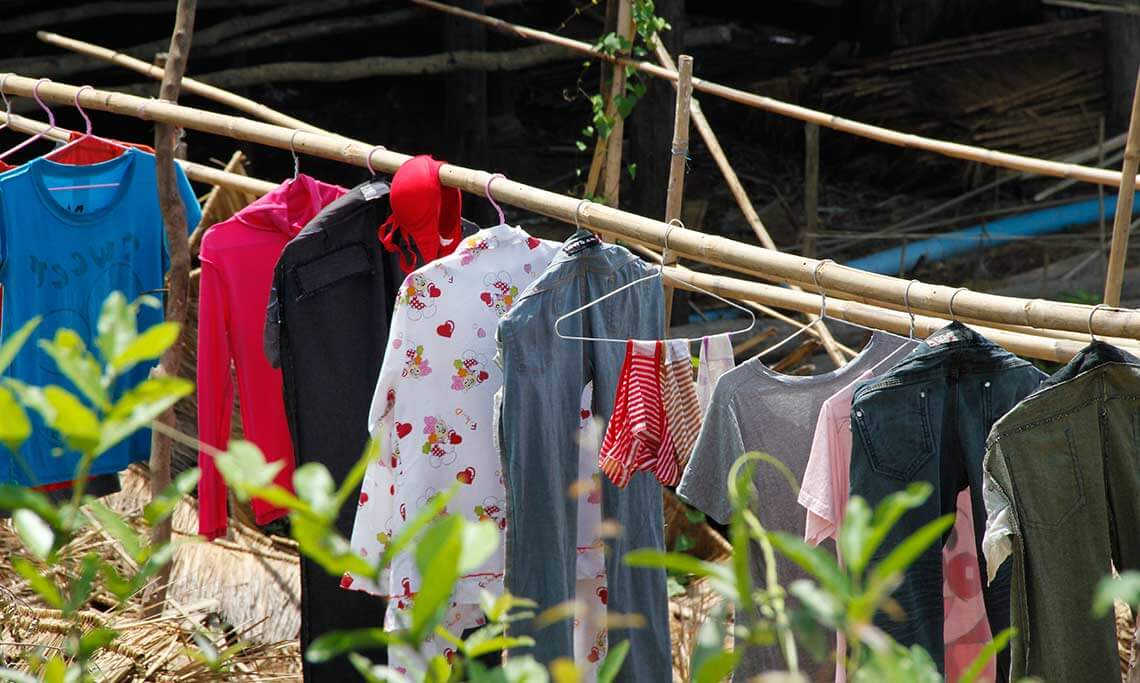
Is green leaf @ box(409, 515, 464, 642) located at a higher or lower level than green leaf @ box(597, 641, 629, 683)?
higher

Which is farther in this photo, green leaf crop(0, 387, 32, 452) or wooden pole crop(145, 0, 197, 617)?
wooden pole crop(145, 0, 197, 617)

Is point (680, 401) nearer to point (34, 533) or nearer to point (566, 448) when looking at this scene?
point (566, 448)

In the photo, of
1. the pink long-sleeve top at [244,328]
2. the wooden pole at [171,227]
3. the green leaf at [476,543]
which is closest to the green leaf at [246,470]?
the green leaf at [476,543]

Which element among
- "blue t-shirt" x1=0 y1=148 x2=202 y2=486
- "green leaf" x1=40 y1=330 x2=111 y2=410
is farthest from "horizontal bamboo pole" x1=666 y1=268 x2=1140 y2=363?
"green leaf" x1=40 y1=330 x2=111 y2=410

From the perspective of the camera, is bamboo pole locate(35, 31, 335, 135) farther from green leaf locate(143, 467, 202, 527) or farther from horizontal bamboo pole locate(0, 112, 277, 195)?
green leaf locate(143, 467, 202, 527)

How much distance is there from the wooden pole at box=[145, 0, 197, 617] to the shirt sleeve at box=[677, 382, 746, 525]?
1.27 m

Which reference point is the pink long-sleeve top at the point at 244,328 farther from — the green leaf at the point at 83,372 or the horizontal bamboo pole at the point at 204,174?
the green leaf at the point at 83,372

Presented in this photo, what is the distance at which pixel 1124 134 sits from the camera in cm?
678

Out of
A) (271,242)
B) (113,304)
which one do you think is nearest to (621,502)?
(271,242)

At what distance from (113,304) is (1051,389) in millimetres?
1287

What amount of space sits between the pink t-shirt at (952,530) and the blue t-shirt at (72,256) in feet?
5.03

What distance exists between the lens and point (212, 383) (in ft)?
8.38

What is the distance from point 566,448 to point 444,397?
25 cm

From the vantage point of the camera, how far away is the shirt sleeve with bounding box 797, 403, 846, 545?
1.87m
